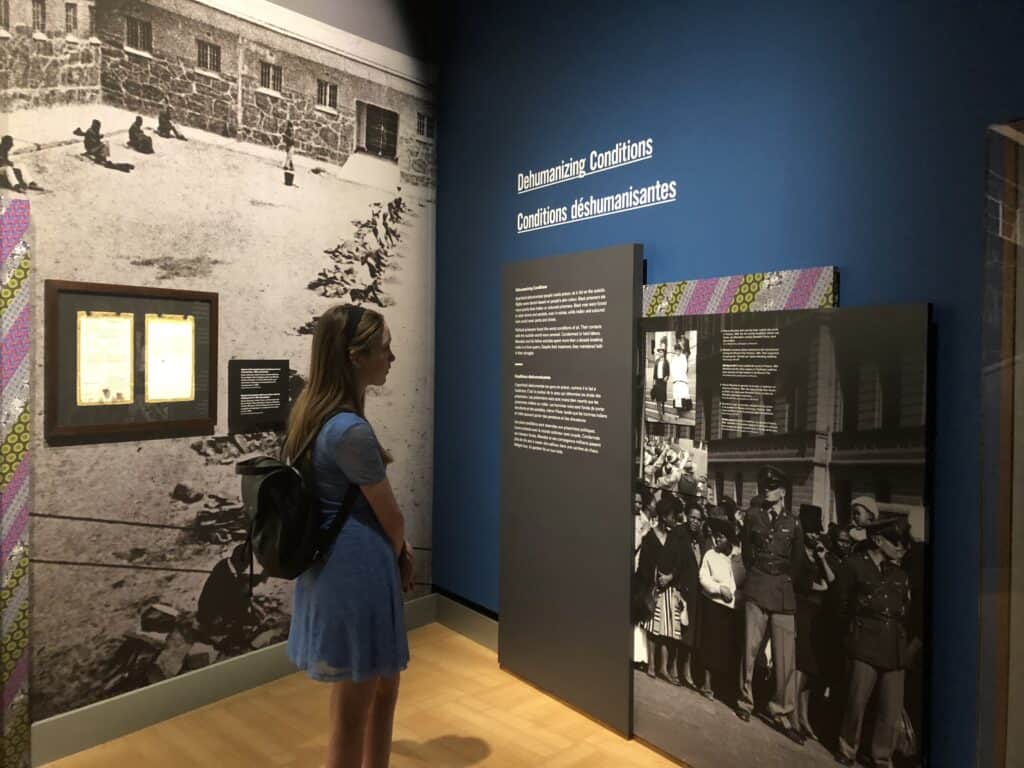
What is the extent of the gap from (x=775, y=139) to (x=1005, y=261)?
1.01 m

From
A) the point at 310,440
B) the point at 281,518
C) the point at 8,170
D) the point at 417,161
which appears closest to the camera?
the point at 281,518

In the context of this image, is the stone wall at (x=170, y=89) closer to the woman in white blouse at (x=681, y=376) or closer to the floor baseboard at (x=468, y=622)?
the woman in white blouse at (x=681, y=376)

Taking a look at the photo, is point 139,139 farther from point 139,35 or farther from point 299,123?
point 299,123

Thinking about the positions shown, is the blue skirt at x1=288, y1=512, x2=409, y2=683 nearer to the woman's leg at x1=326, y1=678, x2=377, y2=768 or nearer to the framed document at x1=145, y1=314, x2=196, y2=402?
the woman's leg at x1=326, y1=678, x2=377, y2=768

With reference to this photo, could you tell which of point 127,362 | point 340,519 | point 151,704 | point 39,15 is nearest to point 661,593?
point 340,519

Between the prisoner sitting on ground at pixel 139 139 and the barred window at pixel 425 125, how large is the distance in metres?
1.71

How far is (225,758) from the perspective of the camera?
295 cm

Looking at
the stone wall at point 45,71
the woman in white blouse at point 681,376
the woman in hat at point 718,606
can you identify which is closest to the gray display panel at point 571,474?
the woman in white blouse at point 681,376

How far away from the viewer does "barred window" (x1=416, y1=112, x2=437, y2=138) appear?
14.6ft

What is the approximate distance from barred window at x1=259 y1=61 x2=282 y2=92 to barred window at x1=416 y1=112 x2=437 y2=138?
0.97 m

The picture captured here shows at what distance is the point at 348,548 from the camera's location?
6.77ft

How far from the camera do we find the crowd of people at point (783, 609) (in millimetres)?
2258

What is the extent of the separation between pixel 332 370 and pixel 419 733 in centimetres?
193

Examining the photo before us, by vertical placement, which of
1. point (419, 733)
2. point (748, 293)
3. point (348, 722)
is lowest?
point (419, 733)
